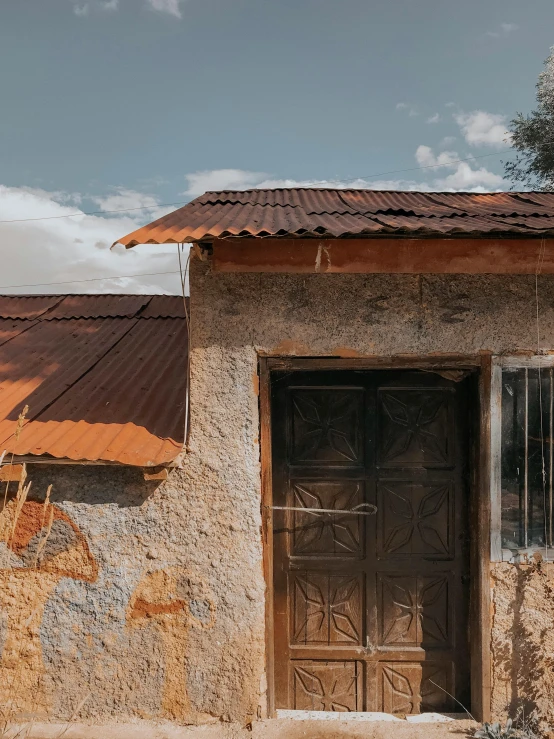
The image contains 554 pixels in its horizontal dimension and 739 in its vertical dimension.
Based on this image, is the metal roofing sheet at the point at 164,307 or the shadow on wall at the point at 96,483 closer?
the shadow on wall at the point at 96,483

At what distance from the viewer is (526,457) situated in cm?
285

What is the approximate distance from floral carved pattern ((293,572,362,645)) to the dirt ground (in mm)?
439

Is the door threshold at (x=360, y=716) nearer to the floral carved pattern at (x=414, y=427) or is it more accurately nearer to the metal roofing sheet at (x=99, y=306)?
the floral carved pattern at (x=414, y=427)

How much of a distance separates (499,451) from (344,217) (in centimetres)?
164

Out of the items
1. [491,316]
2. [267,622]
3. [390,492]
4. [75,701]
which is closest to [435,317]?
[491,316]

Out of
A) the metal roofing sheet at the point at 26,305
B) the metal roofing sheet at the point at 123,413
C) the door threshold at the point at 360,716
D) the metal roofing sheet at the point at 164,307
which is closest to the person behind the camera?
the metal roofing sheet at the point at 123,413

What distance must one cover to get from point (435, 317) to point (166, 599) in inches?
87.1

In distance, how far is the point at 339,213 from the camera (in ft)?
10.1

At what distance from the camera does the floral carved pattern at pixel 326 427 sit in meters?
3.12

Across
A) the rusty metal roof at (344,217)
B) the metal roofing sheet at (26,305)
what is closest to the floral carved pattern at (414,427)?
the rusty metal roof at (344,217)

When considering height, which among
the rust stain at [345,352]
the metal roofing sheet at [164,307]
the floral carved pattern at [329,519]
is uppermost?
the metal roofing sheet at [164,307]

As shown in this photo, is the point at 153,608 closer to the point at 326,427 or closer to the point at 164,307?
the point at 326,427

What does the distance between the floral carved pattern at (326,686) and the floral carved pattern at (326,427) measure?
130 cm

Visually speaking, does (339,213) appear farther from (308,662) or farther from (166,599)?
(308,662)
